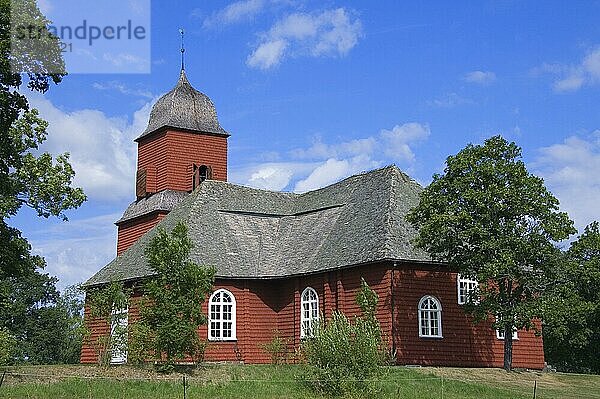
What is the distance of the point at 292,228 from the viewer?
4806 cm

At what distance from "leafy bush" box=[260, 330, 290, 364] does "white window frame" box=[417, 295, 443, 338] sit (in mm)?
7108

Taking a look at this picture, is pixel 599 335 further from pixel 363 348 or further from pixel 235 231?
pixel 363 348

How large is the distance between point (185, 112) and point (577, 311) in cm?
2823

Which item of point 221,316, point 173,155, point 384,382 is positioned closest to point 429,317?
point 384,382

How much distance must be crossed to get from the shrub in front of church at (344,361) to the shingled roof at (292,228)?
754 centimetres

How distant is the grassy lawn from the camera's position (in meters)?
28.8

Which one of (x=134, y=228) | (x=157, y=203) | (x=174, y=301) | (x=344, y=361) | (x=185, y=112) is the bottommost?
(x=344, y=361)

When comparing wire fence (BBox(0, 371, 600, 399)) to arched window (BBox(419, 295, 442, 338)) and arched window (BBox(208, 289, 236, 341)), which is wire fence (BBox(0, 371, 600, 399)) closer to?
arched window (BBox(419, 295, 442, 338))

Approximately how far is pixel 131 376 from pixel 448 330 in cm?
1493

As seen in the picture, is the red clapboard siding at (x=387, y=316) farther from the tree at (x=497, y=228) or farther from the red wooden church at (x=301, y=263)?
the tree at (x=497, y=228)

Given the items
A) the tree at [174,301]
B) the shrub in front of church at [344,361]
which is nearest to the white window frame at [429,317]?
the shrub in front of church at [344,361]

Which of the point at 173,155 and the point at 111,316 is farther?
the point at 173,155

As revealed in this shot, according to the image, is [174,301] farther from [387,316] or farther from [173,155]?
[173,155]

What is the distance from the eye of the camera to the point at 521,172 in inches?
1452
